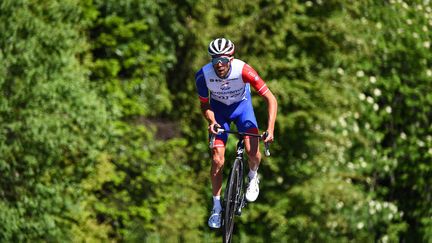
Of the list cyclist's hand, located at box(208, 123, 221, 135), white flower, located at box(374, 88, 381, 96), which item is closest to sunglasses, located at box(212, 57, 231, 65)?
cyclist's hand, located at box(208, 123, 221, 135)

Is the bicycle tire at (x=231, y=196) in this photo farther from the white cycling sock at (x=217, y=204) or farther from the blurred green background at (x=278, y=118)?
the blurred green background at (x=278, y=118)

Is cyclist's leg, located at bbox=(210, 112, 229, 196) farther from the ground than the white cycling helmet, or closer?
closer

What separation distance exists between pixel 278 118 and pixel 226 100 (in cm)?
800

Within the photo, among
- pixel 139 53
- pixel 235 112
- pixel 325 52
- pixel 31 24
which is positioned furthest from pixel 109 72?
pixel 235 112

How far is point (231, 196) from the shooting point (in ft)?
35.8

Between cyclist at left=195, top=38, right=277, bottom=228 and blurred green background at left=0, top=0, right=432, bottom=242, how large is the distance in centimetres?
689

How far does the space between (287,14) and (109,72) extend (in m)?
3.37

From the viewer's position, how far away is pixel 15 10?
1648cm

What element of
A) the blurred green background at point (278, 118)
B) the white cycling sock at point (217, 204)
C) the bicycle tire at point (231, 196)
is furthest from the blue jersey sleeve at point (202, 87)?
the blurred green background at point (278, 118)

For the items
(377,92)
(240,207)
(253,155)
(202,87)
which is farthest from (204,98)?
(377,92)

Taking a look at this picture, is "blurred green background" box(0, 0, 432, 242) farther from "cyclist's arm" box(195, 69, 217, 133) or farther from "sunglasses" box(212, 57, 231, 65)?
"sunglasses" box(212, 57, 231, 65)

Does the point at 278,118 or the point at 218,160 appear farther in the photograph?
the point at 278,118

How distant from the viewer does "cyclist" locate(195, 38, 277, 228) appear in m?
10.2

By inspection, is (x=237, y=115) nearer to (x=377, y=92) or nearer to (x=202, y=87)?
(x=202, y=87)
